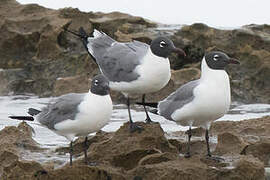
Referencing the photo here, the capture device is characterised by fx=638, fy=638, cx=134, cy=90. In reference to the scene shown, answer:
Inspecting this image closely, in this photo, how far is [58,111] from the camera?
277 inches

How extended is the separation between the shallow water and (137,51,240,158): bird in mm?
2304

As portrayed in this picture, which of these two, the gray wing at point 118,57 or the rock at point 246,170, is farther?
the gray wing at point 118,57

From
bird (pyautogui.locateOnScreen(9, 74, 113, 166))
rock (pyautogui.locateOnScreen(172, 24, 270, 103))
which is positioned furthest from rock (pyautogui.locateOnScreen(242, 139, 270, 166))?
rock (pyautogui.locateOnScreen(172, 24, 270, 103))

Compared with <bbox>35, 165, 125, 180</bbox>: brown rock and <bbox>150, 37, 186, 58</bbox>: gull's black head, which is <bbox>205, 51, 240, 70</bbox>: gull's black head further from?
<bbox>35, 165, 125, 180</bbox>: brown rock

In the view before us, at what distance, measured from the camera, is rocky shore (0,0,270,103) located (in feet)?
40.3

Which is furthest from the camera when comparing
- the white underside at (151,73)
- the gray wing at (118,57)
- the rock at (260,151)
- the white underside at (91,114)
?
the gray wing at (118,57)

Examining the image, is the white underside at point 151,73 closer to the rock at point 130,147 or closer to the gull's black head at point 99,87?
the rock at point 130,147

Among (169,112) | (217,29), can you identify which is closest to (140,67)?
(169,112)

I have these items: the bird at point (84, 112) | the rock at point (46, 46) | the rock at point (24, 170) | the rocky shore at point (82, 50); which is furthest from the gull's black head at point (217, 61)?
the rock at point (46, 46)

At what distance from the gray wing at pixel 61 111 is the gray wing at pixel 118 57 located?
117cm

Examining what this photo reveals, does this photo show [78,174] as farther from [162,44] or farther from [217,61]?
[162,44]

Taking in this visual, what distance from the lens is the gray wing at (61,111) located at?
6.84 meters

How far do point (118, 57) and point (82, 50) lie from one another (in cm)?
523

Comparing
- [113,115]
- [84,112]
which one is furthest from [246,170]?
[113,115]
